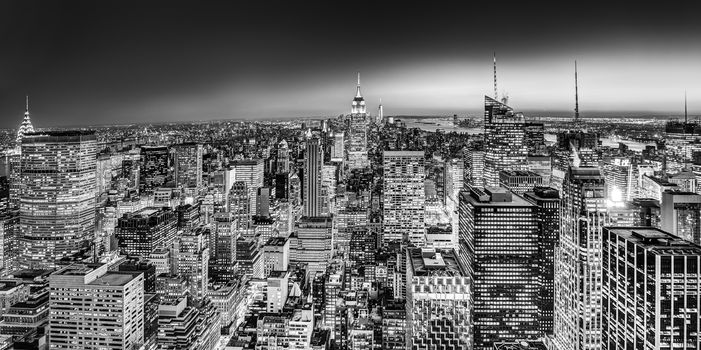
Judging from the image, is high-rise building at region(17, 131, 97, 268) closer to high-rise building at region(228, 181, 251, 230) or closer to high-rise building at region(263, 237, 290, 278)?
high-rise building at region(228, 181, 251, 230)

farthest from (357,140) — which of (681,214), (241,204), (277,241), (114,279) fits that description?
(681,214)

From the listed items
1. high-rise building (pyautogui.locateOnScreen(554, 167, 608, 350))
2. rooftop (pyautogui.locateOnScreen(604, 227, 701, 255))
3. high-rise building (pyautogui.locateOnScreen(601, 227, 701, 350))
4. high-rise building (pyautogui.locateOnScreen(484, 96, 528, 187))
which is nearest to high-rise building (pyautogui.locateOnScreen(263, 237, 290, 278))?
high-rise building (pyautogui.locateOnScreen(484, 96, 528, 187))

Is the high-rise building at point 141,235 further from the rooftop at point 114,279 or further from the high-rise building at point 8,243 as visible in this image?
the rooftop at point 114,279

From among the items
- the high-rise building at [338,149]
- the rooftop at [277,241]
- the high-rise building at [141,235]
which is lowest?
→ the rooftop at [277,241]

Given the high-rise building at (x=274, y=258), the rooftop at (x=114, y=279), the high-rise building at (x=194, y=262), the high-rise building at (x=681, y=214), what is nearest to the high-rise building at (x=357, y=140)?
the high-rise building at (x=274, y=258)

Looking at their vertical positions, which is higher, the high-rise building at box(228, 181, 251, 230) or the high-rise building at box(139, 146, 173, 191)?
the high-rise building at box(139, 146, 173, 191)

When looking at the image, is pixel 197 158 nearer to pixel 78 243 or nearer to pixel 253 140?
pixel 253 140

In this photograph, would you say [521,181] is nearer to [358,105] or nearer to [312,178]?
[358,105]
